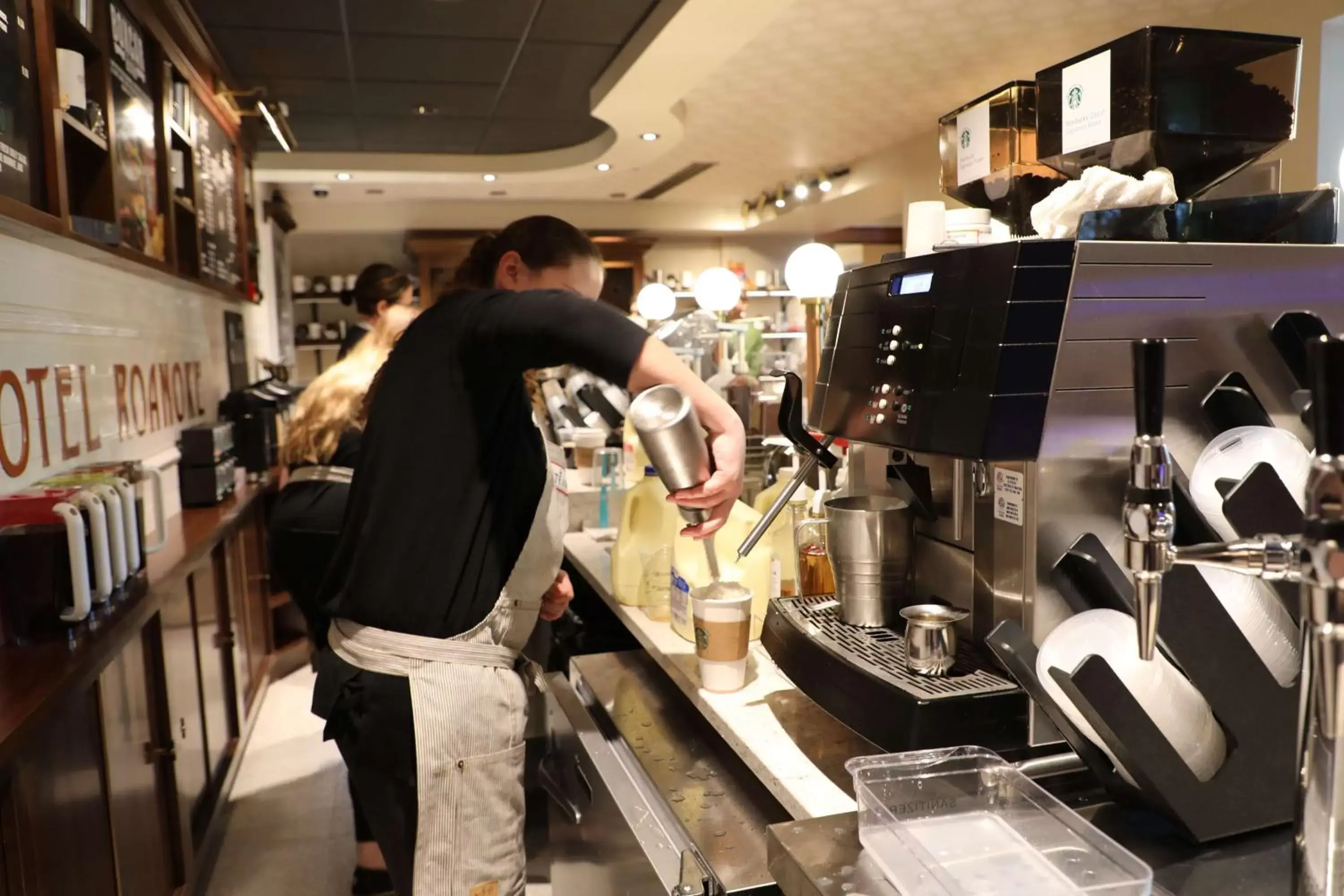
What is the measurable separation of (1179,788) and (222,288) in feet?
13.4

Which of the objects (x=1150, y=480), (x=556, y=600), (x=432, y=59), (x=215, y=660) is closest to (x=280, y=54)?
(x=432, y=59)

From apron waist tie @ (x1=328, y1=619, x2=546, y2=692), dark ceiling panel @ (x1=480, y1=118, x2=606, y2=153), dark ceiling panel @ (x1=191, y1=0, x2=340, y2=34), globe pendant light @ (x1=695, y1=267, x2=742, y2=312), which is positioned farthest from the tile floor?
dark ceiling panel @ (x1=480, y1=118, x2=606, y2=153)

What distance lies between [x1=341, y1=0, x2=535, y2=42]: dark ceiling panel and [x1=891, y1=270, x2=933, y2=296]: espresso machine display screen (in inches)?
109

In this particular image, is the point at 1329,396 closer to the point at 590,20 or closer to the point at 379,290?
the point at 379,290

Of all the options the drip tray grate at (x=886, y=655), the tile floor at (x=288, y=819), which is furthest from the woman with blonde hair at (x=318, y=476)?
the drip tray grate at (x=886, y=655)

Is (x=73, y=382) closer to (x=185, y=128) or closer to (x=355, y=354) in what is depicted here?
(x=355, y=354)

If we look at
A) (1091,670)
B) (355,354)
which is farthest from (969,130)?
(355,354)

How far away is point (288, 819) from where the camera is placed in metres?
2.97

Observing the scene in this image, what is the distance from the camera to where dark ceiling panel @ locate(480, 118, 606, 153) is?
5461 millimetres

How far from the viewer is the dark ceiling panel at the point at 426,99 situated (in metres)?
4.55

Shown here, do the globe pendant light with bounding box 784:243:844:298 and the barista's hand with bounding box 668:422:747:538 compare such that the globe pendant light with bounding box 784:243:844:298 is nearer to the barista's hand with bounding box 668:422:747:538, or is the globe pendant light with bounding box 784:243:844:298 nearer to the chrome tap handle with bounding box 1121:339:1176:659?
the barista's hand with bounding box 668:422:747:538

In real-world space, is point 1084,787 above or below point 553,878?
above

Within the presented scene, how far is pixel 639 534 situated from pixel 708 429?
2.66 ft

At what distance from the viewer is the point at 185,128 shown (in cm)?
356
